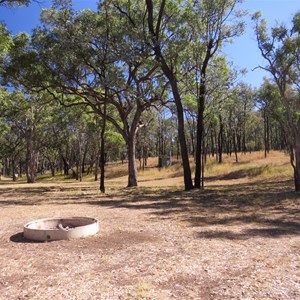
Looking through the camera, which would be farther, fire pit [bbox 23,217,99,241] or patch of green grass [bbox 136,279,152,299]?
fire pit [bbox 23,217,99,241]

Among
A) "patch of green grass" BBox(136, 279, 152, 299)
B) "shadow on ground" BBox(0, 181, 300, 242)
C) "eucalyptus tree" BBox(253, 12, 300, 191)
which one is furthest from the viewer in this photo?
"eucalyptus tree" BBox(253, 12, 300, 191)

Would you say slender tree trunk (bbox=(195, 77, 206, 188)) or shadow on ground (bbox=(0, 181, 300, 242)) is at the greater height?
slender tree trunk (bbox=(195, 77, 206, 188))

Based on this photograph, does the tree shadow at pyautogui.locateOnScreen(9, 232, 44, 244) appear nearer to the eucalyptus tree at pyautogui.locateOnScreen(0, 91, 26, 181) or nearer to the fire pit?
the fire pit

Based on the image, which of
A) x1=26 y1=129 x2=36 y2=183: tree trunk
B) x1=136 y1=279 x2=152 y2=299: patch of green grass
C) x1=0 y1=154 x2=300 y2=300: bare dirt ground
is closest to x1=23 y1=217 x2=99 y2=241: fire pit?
x1=0 y1=154 x2=300 y2=300: bare dirt ground

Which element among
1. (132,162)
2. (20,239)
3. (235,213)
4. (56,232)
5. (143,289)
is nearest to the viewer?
(143,289)

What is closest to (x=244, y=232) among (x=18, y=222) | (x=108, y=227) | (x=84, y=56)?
(x=108, y=227)

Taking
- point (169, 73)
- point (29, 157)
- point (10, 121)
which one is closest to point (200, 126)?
point (169, 73)

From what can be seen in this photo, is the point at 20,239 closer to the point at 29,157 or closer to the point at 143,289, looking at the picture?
the point at 143,289

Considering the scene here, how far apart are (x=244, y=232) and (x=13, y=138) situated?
49106mm

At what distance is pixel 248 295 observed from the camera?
167 inches

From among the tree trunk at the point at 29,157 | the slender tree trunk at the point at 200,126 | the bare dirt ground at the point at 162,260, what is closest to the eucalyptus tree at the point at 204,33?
the slender tree trunk at the point at 200,126

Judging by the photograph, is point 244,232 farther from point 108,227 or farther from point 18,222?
point 18,222

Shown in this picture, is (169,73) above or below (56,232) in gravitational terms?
above

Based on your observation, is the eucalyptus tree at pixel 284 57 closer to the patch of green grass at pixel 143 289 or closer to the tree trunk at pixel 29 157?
the patch of green grass at pixel 143 289
